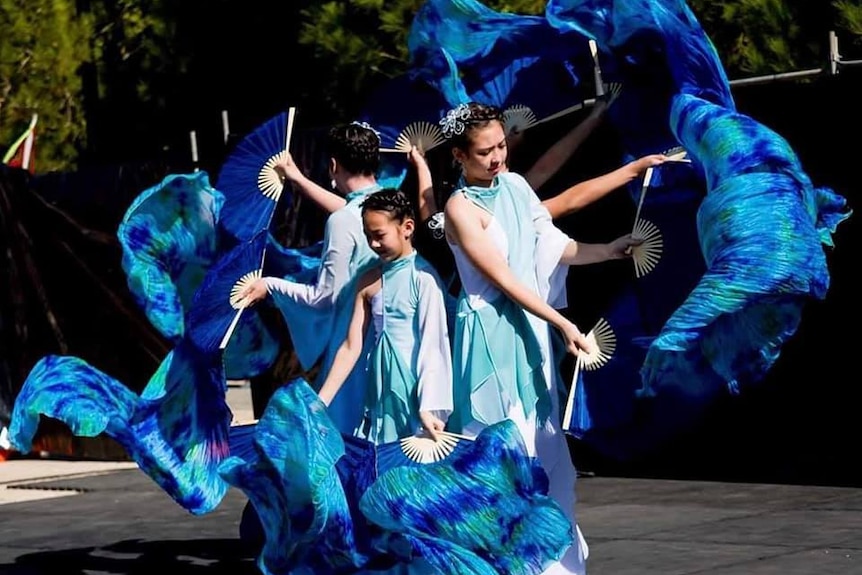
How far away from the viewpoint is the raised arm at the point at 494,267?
251 inches

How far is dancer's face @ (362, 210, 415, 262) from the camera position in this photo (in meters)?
6.67

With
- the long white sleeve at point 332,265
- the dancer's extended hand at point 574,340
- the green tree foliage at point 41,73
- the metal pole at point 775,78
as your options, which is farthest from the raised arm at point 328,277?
the green tree foliage at point 41,73

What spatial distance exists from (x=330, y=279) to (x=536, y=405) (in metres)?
1.18

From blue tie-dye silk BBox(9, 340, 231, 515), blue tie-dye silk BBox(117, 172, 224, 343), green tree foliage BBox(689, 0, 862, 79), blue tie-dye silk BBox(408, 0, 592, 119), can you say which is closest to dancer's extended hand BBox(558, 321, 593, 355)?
blue tie-dye silk BBox(408, 0, 592, 119)

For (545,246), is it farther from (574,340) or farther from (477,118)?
(477,118)

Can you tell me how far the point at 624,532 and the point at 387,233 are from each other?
247 cm

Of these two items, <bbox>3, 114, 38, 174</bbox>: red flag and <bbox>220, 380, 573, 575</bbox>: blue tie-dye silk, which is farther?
<bbox>3, 114, 38, 174</bbox>: red flag

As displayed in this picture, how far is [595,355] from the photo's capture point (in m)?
6.48

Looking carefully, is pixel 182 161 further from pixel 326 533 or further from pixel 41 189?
pixel 326 533

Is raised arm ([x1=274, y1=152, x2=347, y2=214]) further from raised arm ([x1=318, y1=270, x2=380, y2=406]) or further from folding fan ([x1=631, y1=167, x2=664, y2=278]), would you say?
folding fan ([x1=631, y1=167, x2=664, y2=278])

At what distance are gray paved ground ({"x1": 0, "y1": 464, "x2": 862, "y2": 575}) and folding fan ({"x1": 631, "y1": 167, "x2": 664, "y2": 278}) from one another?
1.38m

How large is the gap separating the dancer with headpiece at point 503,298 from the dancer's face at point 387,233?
20 centimetres

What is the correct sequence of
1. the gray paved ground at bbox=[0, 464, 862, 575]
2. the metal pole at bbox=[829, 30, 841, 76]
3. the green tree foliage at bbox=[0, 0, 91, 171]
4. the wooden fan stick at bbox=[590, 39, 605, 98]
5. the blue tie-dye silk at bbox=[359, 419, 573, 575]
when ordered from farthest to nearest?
the green tree foliage at bbox=[0, 0, 91, 171]
the metal pole at bbox=[829, 30, 841, 76]
the gray paved ground at bbox=[0, 464, 862, 575]
the wooden fan stick at bbox=[590, 39, 605, 98]
the blue tie-dye silk at bbox=[359, 419, 573, 575]

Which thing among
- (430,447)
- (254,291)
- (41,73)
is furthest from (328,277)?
(41,73)
